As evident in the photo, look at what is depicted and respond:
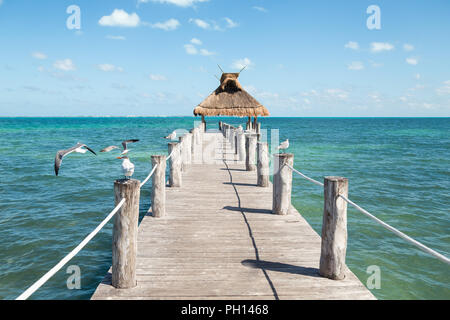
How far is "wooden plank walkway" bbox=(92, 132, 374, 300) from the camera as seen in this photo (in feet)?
12.0

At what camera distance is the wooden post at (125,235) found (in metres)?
3.62

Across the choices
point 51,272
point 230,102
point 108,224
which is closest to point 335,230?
point 51,272

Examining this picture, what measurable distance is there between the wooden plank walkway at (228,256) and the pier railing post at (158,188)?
17cm

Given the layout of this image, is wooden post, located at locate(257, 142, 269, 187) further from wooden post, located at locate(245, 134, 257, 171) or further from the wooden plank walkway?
wooden post, located at locate(245, 134, 257, 171)

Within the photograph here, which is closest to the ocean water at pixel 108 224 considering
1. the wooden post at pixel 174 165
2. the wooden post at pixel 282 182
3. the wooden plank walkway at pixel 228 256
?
the wooden post at pixel 174 165

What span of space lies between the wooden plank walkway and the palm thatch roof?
13.8 metres

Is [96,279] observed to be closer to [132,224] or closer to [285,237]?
[132,224]

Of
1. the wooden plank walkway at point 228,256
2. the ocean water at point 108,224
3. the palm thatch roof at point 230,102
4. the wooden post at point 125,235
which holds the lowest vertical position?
the ocean water at point 108,224

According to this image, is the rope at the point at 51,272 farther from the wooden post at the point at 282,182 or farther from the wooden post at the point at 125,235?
the wooden post at the point at 282,182

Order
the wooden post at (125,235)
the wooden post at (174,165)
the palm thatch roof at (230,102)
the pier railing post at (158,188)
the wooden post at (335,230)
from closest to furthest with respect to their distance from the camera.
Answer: the wooden post at (125,235), the wooden post at (335,230), the pier railing post at (158,188), the wooden post at (174,165), the palm thatch roof at (230,102)

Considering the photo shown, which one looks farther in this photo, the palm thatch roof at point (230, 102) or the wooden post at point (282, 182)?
the palm thatch roof at point (230, 102)

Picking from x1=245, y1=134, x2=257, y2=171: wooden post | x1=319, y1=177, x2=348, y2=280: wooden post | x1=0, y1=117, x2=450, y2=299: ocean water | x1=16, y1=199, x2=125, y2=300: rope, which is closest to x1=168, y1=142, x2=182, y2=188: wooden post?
x1=0, y1=117, x2=450, y2=299: ocean water

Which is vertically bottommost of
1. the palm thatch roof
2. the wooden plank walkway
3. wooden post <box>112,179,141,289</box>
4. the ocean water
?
the ocean water

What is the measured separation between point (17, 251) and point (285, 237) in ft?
20.3
